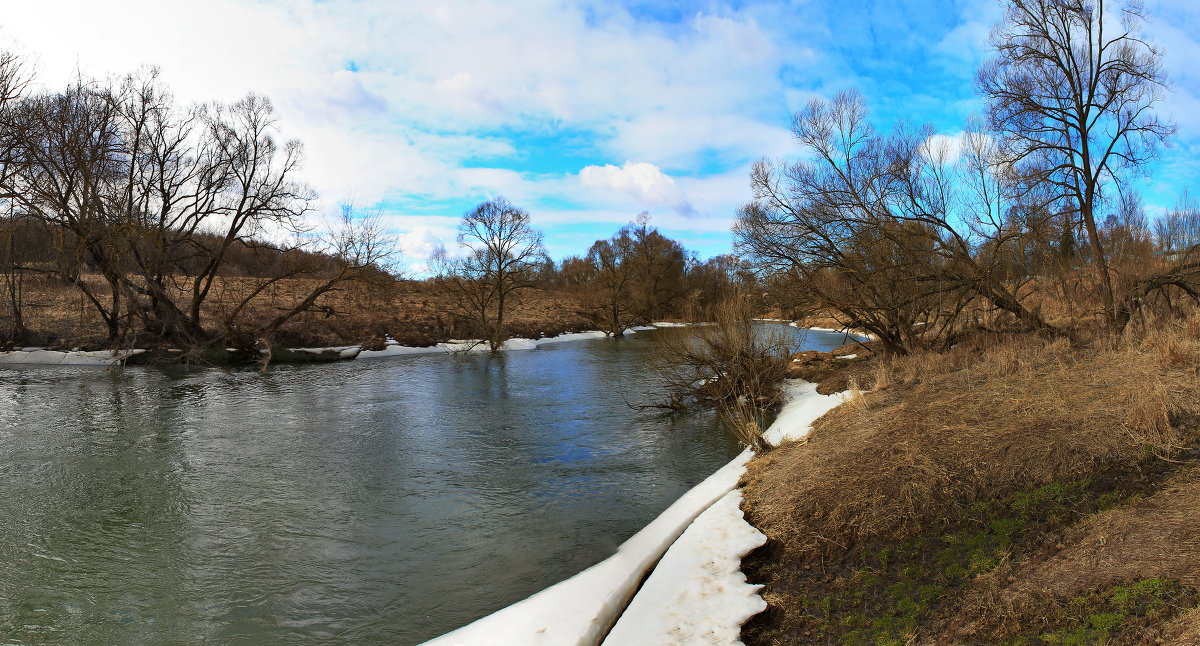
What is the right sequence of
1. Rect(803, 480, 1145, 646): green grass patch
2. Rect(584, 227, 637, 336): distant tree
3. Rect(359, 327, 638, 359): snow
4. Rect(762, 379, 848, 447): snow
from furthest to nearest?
Rect(584, 227, 637, 336): distant tree
Rect(359, 327, 638, 359): snow
Rect(762, 379, 848, 447): snow
Rect(803, 480, 1145, 646): green grass patch

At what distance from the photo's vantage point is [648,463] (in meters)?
9.90

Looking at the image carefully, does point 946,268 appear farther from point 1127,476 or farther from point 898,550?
point 898,550

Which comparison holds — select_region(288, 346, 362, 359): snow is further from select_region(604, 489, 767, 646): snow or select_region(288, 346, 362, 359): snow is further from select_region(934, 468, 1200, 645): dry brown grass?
select_region(934, 468, 1200, 645): dry brown grass

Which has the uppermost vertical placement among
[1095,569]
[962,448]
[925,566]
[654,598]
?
[962,448]

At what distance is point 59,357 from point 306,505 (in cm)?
2140

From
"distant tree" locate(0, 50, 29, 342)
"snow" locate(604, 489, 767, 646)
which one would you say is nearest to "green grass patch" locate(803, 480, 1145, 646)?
"snow" locate(604, 489, 767, 646)

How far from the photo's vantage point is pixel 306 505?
26.0 feet

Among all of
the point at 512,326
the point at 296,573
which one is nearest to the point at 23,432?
the point at 296,573

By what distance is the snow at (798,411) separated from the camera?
1004 centimetres

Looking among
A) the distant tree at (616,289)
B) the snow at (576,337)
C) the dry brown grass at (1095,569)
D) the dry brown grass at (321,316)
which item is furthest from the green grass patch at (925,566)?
the distant tree at (616,289)

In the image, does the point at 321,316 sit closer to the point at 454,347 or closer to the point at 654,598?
the point at 454,347

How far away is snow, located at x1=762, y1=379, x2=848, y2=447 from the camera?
10.0 meters

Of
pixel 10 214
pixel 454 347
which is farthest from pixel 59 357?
pixel 454 347

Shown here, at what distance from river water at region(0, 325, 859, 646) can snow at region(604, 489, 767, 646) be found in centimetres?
126
